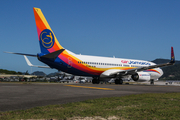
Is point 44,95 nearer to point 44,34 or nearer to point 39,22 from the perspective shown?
point 44,34

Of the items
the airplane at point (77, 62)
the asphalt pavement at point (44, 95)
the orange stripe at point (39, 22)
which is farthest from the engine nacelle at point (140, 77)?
the orange stripe at point (39, 22)

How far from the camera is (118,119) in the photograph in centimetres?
484

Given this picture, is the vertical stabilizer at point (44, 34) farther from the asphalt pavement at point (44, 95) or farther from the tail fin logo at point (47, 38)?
the asphalt pavement at point (44, 95)

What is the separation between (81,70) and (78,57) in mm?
2037

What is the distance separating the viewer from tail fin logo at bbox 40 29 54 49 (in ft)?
84.4

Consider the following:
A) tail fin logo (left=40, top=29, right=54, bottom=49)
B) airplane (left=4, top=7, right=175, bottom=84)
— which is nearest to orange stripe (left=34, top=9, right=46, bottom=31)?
airplane (left=4, top=7, right=175, bottom=84)

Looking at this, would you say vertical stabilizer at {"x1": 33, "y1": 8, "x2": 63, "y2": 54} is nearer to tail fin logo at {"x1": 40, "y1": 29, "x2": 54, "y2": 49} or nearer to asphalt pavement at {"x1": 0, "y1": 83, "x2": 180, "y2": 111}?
tail fin logo at {"x1": 40, "y1": 29, "x2": 54, "y2": 49}

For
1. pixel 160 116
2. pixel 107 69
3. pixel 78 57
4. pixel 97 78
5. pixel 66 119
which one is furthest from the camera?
pixel 97 78

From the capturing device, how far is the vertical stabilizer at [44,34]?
25422mm

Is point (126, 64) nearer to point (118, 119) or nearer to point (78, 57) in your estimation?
point (78, 57)

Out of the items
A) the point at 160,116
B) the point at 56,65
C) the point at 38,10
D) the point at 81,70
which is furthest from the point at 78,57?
the point at 160,116

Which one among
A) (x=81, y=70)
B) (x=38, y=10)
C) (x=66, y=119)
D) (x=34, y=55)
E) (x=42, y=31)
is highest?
(x=38, y=10)

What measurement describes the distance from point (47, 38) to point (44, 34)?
27.4 inches

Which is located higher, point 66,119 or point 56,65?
point 56,65
